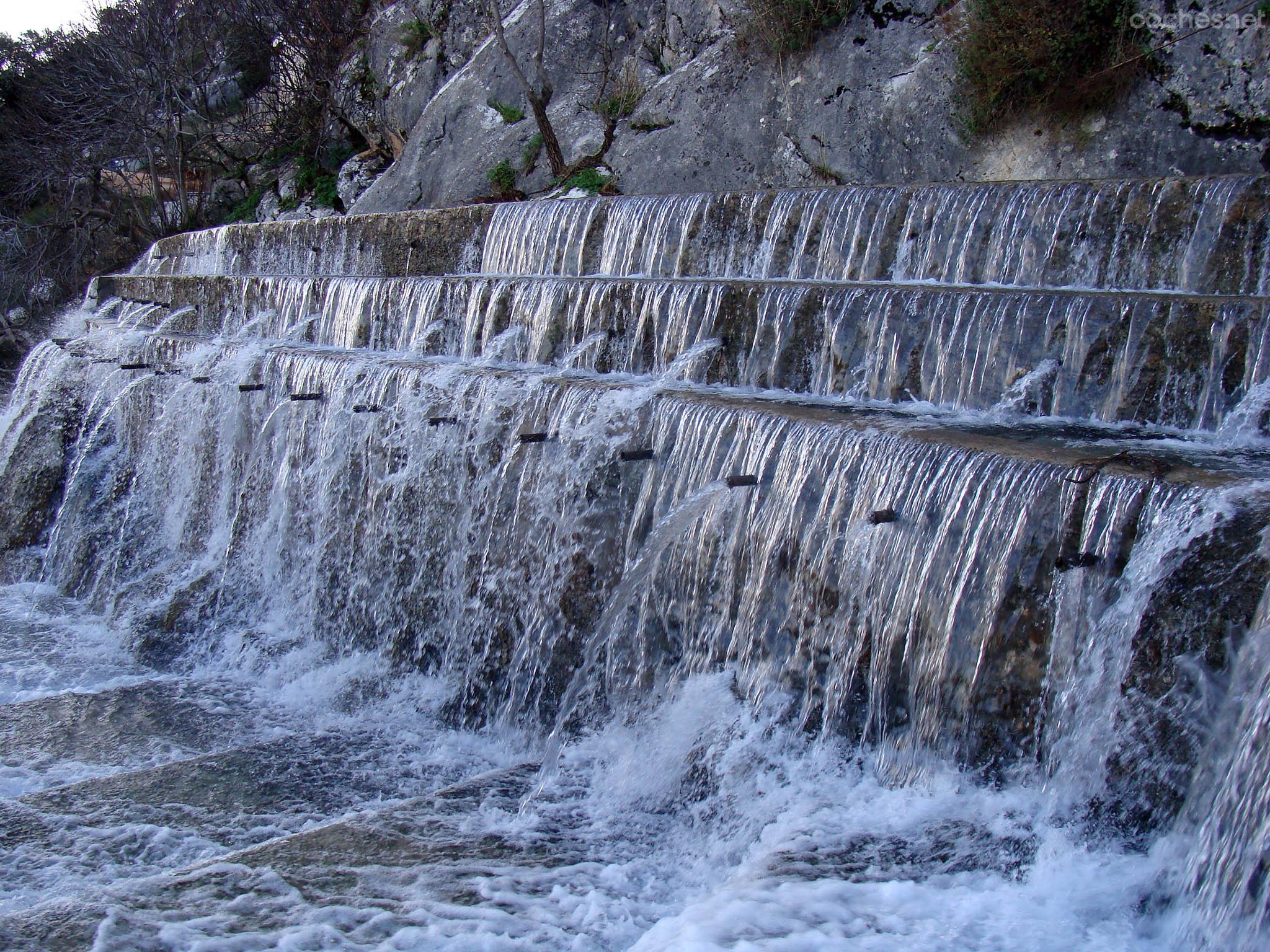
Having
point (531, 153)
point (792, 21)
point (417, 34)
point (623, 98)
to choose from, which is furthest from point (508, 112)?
point (792, 21)

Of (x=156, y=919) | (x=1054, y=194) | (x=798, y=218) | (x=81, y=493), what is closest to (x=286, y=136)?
(x=81, y=493)

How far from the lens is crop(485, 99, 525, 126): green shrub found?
1488cm

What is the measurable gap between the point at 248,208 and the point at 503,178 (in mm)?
9701

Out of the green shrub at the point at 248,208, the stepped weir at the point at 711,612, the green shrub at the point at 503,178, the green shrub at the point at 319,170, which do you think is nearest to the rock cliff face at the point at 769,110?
the green shrub at the point at 503,178

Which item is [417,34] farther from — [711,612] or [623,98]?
[711,612]

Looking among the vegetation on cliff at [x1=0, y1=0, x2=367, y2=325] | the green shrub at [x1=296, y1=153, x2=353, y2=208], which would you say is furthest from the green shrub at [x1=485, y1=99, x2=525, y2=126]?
the green shrub at [x1=296, y1=153, x2=353, y2=208]

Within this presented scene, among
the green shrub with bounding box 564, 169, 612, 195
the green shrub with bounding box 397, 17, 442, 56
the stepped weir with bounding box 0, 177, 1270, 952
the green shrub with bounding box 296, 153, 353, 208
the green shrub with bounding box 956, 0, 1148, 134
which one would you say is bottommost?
the stepped weir with bounding box 0, 177, 1270, 952

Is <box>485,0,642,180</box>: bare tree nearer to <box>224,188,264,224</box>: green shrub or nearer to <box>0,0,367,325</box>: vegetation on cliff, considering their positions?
<box>0,0,367,325</box>: vegetation on cliff

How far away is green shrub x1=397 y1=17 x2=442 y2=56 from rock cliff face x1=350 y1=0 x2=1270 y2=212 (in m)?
0.14

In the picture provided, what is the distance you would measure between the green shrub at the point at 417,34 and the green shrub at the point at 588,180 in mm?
7029

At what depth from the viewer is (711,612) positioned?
4.67 meters

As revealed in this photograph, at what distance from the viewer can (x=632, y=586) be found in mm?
5031

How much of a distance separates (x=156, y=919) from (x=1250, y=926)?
121 inches

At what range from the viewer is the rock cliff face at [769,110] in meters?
7.31
